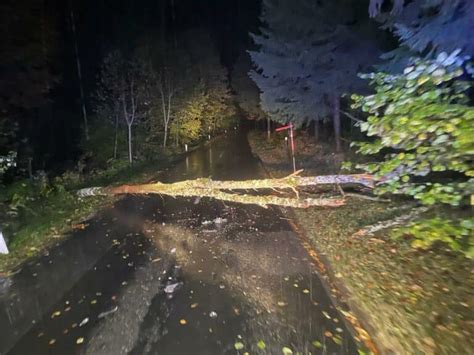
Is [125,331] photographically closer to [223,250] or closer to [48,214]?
[223,250]

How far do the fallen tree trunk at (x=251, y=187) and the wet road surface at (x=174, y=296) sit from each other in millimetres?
1056

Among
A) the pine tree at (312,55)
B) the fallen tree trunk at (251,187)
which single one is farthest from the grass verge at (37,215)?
the pine tree at (312,55)

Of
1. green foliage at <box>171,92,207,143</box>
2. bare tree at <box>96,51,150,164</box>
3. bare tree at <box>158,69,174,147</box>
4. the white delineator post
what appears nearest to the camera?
the white delineator post

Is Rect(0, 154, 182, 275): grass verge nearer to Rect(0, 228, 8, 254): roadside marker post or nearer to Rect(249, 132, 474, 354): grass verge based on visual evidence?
Rect(0, 228, 8, 254): roadside marker post

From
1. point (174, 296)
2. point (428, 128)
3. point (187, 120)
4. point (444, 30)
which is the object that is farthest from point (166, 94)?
point (428, 128)

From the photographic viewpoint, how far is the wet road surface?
4340mm

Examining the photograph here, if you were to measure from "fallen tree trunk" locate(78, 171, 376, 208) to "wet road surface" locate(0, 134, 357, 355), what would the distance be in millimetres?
1056

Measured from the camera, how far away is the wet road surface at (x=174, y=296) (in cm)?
434

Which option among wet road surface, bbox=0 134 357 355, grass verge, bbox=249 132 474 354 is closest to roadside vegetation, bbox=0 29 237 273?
wet road surface, bbox=0 134 357 355

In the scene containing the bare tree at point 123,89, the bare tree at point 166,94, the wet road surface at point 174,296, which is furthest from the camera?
the bare tree at point 166,94

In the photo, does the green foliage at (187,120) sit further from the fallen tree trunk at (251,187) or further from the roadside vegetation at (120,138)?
the fallen tree trunk at (251,187)

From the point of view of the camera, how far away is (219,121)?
42.8 m

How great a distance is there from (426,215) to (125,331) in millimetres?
5474

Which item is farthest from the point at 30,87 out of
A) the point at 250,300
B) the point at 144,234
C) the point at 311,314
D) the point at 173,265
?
the point at 311,314
